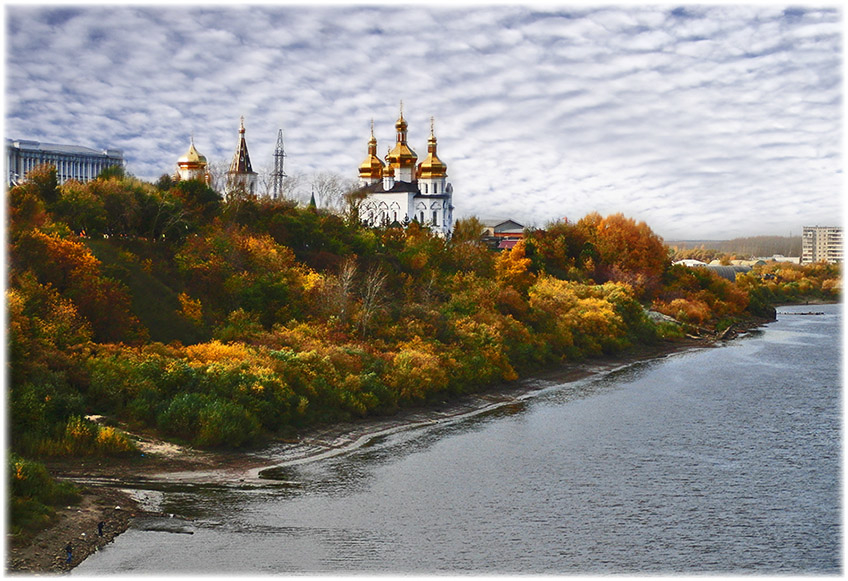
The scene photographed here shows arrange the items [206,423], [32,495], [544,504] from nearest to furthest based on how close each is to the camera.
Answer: [32,495], [544,504], [206,423]

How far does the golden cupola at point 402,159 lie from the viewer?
8775 cm

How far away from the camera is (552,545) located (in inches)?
677

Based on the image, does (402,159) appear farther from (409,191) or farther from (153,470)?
(153,470)

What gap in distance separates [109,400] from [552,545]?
558 inches

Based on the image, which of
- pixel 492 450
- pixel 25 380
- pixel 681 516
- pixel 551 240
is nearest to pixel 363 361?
→ pixel 492 450

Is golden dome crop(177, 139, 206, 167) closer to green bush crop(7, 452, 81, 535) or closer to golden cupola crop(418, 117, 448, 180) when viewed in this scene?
golden cupola crop(418, 117, 448, 180)

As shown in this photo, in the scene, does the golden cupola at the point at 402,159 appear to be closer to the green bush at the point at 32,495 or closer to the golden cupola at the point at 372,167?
the golden cupola at the point at 372,167

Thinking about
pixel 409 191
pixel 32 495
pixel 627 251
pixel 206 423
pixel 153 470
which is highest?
pixel 409 191

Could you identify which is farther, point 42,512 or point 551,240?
point 551,240

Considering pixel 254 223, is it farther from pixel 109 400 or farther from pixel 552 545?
pixel 552 545

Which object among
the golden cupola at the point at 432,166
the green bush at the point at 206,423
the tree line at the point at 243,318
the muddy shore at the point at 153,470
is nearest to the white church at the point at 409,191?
the golden cupola at the point at 432,166

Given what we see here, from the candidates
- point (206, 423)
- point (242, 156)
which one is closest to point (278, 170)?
point (242, 156)

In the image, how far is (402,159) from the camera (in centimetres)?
8788

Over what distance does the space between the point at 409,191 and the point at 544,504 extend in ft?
220
